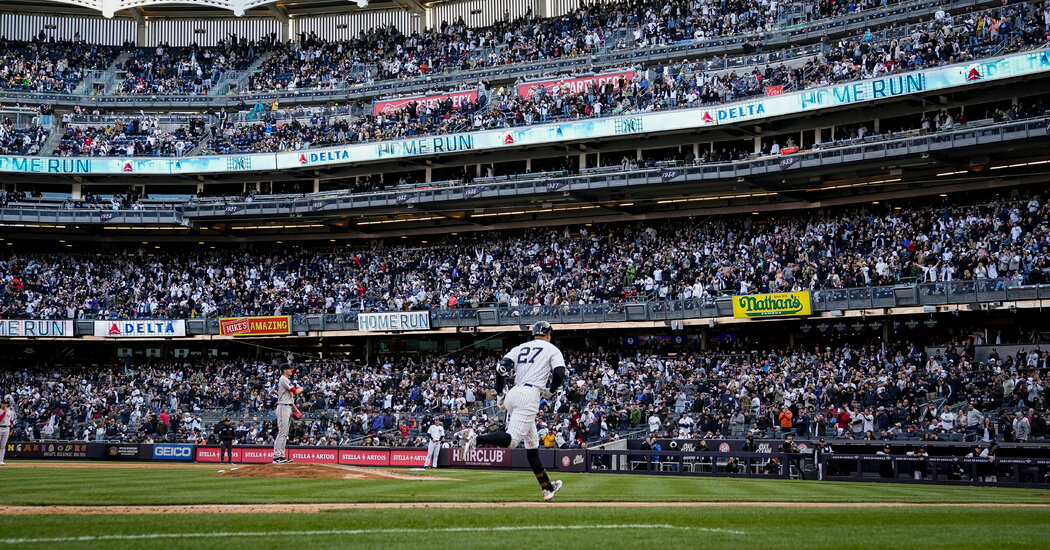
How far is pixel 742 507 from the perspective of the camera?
10328 millimetres

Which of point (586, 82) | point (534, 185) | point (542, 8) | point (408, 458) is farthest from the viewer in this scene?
point (542, 8)

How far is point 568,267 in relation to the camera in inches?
1610

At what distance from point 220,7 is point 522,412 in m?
53.0

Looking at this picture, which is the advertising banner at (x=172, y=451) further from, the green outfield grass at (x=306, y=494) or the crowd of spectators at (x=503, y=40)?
the crowd of spectators at (x=503, y=40)

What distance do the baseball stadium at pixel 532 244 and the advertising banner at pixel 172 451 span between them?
0.33 feet

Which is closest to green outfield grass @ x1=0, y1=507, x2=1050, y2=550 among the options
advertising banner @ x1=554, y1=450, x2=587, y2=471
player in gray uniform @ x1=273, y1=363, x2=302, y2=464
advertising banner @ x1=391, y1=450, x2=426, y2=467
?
player in gray uniform @ x1=273, y1=363, x2=302, y2=464

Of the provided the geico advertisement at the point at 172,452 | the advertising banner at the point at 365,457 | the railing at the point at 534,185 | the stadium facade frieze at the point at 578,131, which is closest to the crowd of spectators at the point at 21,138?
the stadium facade frieze at the point at 578,131

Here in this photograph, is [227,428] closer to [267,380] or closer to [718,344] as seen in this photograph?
[267,380]

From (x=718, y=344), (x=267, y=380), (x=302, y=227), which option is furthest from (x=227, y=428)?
(x=302, y=227)

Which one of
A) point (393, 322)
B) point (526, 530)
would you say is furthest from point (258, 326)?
point (526, 530)

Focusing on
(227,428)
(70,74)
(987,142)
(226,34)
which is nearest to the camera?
(227,428)

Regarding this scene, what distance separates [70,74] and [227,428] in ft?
120

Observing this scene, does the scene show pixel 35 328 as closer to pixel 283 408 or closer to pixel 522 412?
pixel 283 408

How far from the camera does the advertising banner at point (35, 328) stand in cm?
4428
